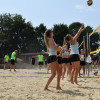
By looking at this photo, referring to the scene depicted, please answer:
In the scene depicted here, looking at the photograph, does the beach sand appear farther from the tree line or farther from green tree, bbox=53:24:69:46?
green tree, bbox=53:24:69:46

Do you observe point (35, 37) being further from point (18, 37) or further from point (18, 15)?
point (18, 15)

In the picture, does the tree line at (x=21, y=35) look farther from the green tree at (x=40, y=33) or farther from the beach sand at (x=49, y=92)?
the beach sand at (x=49, y=92)

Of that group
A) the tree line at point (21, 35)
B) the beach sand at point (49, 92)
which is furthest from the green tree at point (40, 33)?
the beach sand at point (49, 92)

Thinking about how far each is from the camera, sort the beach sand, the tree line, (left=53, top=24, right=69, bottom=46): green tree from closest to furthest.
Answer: the beach sand, the tree line, (left=53, top=24, right=69, bottom=46): green tree

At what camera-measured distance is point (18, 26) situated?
3588 centimetres

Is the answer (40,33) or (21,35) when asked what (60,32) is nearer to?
(40,33)

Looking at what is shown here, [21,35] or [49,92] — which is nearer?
[49,92]

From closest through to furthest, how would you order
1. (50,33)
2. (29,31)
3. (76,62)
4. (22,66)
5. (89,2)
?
(50,33)
(76,62)
(89,2)
(22,66)
(29,31)

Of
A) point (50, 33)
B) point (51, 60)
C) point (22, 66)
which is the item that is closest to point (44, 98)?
point (51, 60)

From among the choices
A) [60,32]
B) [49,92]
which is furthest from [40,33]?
[49,92]

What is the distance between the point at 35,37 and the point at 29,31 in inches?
71.5

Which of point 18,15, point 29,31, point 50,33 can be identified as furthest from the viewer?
point 18,15

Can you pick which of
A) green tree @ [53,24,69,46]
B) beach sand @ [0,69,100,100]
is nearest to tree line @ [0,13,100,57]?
green tree @ [53,24,69,46]

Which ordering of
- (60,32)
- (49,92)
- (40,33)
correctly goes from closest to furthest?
(49,92)
(60,32)
(40,33)
